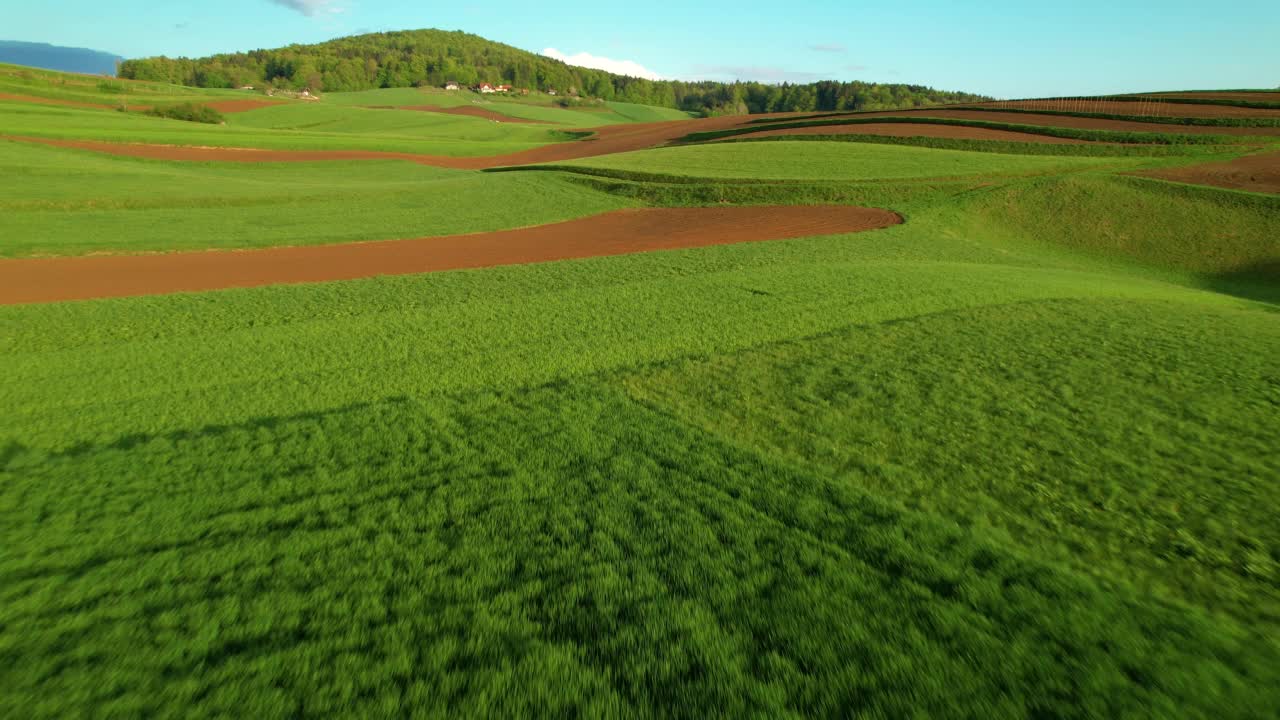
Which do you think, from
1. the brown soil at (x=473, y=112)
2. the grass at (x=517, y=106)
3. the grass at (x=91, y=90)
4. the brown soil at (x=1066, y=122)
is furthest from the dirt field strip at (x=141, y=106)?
the brown soil at (x=1066, y=122)

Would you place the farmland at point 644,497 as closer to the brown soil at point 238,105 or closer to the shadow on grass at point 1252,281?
the shadow on grass at point 1252,281

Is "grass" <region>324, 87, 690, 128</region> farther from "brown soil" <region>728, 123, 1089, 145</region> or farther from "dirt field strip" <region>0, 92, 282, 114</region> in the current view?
"brown soil" <region>728, 123, 1089, 145</region>

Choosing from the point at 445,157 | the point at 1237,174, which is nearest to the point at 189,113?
the point at 445,157

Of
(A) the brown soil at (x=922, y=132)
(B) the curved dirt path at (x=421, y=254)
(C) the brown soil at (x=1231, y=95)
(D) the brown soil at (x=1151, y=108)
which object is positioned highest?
(C) the brown soil at (x=1231, y=95)

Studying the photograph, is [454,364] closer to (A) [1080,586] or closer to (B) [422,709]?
(B) [422,709]

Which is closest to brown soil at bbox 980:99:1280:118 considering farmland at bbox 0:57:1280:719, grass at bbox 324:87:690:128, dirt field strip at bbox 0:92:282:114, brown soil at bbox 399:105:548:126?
farmland at bbox 0:57:1280:719
